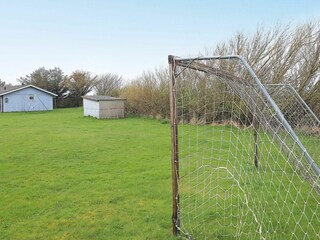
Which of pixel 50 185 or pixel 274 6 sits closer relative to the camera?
pixel 50 185

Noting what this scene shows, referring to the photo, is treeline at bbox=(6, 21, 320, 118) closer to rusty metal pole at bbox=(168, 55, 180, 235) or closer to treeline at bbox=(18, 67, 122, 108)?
rusty metal pole at bbox=(168, 55, 180, 235)

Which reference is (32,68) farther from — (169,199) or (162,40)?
(169,199)

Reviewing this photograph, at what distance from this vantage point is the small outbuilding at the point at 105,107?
1631cm

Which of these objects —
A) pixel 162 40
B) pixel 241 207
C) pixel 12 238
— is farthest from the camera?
pixel 162 40

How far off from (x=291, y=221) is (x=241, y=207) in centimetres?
57

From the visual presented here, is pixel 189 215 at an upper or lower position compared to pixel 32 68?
lower

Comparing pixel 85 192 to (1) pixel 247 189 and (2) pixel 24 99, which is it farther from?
(2) pixel 24 99

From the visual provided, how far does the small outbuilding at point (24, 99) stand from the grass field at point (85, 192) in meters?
17.3

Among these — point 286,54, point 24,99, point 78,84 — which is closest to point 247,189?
point 286,54

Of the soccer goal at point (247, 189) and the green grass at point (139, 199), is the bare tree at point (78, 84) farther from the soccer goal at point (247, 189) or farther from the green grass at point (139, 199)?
the soccer goal at point (247, 189)

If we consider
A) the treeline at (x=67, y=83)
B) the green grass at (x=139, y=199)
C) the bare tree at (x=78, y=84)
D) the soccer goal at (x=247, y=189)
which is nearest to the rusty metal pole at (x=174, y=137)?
the soccer goal at (x=247, y=189)

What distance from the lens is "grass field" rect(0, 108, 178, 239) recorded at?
2965 mm

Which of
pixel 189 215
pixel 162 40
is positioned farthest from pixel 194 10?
pixel 189 215

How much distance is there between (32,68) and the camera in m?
30.7
